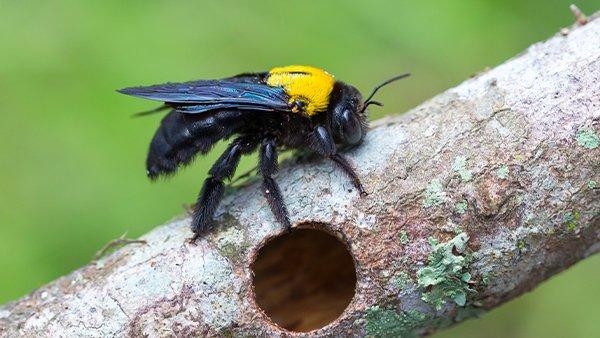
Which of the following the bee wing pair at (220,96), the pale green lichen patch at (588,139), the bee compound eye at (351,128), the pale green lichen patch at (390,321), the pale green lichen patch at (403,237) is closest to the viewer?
the pale green lichen patch at (588,139)

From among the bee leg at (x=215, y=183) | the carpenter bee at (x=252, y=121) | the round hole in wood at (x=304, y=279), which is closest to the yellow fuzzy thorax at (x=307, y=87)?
the carpenter bee at (x=252, y=121)

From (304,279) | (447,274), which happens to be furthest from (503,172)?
(304,279)

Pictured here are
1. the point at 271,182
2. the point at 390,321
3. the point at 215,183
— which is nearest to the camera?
the point at 390,321

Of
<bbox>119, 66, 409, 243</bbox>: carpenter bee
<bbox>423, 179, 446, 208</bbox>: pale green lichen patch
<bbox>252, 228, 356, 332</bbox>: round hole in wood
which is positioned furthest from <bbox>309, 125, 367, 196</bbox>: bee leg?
<bbox>252, 228, 356, 332</bbox>: round hole in wood

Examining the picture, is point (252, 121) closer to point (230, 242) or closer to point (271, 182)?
point (271, 182)

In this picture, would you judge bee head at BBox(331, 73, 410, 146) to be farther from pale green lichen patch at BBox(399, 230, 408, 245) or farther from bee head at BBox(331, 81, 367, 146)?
pale green lichen patch at BBox(399, 230, 408, 245)

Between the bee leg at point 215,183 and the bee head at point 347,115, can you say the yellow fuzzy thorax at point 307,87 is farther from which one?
the bee leg at point 215,183

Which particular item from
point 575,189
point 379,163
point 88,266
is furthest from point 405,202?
point 88,266
